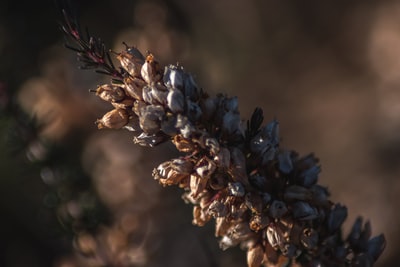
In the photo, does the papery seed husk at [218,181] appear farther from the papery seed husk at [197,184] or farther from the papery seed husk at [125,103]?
the papery seed husk at [125,103]

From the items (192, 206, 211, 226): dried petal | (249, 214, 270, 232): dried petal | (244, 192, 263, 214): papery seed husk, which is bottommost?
(192, 206, 211, 226): dried petal

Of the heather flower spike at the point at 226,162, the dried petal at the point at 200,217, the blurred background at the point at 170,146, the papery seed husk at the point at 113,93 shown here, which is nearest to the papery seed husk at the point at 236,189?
the heather flower spike at the point at 226,162

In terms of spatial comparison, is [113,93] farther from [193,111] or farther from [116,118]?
[193,111]

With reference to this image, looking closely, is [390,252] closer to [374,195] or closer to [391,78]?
[374,195]

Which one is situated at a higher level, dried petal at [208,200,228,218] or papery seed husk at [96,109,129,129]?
papery seed husk at [96,109,129,129]

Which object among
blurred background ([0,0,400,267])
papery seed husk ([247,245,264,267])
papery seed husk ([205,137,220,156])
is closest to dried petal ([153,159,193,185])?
papery seed husk ([205,137,220,156])

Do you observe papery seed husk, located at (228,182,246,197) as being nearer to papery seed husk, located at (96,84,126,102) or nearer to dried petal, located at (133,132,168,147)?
dried petal, located at (133,132,168,147)

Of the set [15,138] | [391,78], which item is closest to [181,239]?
[15,138]
